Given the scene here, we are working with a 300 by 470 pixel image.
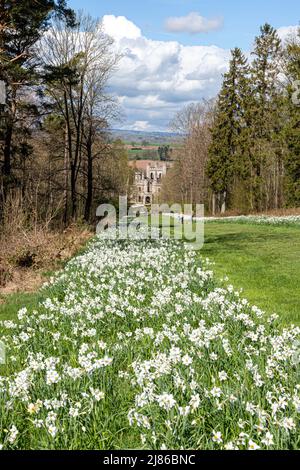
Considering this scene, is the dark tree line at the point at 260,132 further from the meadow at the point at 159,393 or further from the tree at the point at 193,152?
the meadow at the point at 159,393

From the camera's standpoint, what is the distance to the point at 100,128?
100 ft

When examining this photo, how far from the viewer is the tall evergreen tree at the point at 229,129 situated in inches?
1645

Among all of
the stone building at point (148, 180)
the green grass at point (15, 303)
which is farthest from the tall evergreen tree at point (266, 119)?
the stone building at point (148, 180)

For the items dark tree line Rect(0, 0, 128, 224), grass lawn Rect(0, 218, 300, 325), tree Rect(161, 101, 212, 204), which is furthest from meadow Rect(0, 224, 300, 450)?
tree Rect(161, 101, 212, 204)

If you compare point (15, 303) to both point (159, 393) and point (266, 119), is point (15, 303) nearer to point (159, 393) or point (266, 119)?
point (159, 393)

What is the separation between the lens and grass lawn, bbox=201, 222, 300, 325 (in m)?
7.72

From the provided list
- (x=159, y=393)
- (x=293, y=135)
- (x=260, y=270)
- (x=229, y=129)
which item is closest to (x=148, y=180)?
(x=229, y=129)

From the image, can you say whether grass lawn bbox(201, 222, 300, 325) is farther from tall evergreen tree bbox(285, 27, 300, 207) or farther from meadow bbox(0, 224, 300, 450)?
tall evergreen tree bbox(285, 27, 300, 207)

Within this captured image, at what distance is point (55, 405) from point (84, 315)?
2.98 metres

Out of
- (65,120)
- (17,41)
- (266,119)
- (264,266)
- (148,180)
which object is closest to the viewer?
(264,266)

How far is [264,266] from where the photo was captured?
1158 centimetres

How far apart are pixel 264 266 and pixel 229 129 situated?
33.4 m

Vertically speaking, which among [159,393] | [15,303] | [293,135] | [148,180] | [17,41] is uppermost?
[17,41]

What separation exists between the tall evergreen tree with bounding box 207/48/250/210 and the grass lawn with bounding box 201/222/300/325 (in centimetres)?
2332
